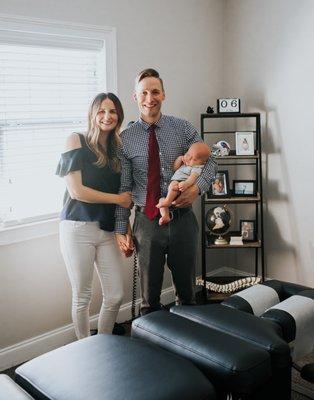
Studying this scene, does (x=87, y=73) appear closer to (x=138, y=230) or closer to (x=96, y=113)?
(x=96, y=113)

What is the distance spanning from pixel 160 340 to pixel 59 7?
2060 millimetres

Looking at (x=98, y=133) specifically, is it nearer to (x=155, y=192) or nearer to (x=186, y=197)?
(x=155, y=192)

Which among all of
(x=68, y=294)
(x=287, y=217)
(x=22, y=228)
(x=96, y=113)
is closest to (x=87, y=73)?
(x=96, y=113)

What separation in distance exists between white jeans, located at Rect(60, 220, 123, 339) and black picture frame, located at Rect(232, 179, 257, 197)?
141 cm

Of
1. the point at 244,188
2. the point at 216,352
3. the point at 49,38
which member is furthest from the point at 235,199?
the point at 216,352

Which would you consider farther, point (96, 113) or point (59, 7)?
point (59, 7)

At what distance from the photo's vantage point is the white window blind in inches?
108

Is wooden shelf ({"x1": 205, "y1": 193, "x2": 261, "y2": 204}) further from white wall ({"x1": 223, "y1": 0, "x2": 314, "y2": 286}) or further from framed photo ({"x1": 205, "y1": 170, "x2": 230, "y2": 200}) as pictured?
white wall ({"x1": 223, "y1": 0, "x2": 314, "y2": 286})

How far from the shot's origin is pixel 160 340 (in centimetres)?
179

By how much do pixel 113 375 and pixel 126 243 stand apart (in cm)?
106

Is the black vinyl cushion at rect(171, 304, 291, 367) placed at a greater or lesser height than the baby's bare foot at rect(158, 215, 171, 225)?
lesser

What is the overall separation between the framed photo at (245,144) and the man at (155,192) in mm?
1053

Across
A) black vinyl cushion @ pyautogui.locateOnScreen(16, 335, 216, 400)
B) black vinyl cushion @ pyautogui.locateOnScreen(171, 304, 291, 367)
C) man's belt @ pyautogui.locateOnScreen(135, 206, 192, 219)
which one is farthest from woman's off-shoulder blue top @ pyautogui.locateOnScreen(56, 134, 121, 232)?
black vinyl cushion @ pyautogui.locateOnScreen(16, 335, 216, 400)

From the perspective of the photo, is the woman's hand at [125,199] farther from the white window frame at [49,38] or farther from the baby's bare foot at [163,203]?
the white window frame at [49,38]
